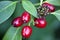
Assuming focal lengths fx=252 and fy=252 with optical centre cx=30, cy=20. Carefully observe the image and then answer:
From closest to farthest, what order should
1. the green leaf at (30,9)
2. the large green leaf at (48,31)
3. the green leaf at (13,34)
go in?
the green leaf at (30,9) → the green leaf at (13,34) → the large green leaf at (48,31)

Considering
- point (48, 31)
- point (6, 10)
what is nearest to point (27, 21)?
point (6, 10)

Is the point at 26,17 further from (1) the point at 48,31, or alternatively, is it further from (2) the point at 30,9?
(1) the point at 48,31

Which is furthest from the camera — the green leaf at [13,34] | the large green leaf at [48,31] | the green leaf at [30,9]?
the large green leaf at [48,31]

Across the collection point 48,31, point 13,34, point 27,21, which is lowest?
point 48,31

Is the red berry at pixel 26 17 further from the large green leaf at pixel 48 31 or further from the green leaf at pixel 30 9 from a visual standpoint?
the large green leaf at pixel 48 31

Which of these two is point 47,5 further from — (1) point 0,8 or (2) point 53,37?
(2) point 53,37

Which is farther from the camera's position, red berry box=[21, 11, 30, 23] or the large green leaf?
the large green leaf

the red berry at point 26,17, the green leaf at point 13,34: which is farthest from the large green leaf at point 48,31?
the red berry at point 26,17

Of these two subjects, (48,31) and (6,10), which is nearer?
(6,10)

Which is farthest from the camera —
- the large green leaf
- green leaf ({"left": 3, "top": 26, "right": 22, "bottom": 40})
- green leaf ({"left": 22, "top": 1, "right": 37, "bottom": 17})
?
the large green leaf

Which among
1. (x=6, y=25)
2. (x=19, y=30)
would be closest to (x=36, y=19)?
(x=19, y=30)

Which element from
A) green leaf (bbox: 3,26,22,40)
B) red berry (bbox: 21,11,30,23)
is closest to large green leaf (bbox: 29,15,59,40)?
green leaf (bbox: 3,26,22,40)

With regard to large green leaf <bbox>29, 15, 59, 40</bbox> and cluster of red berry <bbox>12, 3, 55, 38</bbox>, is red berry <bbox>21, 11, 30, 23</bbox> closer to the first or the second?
cluster of red berry <bbox>12, 3, 55, 38</bbox>
